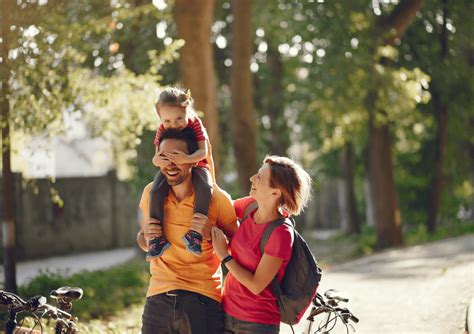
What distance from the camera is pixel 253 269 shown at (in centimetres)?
478

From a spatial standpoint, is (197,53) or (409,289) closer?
(409,289)

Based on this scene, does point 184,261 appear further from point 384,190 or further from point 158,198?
point 384,190

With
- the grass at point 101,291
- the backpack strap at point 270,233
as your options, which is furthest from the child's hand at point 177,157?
the grass at point 101,291

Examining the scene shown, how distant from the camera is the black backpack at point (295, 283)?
473 cm

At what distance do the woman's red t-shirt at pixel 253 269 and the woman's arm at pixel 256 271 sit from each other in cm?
5

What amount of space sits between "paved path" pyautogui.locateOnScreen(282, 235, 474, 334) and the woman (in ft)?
13.0

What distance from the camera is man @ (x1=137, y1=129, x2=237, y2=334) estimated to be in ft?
15.6

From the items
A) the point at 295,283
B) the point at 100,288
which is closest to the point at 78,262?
the point at 100,288

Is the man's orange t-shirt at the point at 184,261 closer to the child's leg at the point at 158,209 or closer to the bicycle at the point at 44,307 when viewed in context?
the child's leg at the point at 158,209

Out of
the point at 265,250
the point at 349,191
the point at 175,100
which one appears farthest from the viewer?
the point at 349,191

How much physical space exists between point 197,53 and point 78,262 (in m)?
7.97

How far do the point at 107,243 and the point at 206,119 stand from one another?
34.7 ft

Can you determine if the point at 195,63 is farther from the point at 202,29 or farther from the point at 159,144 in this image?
the point at 159,144

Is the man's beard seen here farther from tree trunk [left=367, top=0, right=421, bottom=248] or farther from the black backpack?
tree trunk [left=367, top=0, right=421, bottom=248]
